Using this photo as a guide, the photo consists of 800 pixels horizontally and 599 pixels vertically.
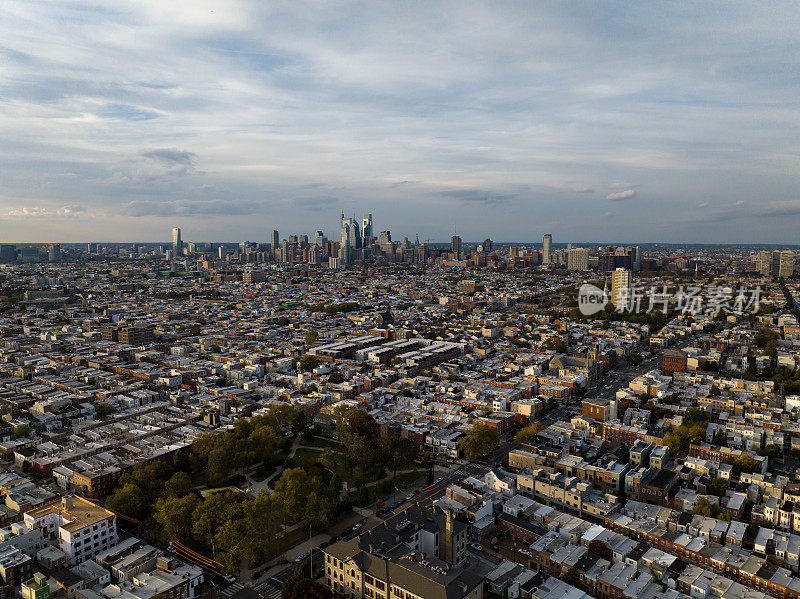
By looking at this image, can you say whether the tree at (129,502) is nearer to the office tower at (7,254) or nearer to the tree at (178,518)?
the tree at (178,518)

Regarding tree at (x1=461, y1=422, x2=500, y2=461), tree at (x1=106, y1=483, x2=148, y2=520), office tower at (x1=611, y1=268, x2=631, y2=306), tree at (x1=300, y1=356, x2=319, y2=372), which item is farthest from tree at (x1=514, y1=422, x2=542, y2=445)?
office tower at (x1=611, y1=268, x2=631, y2=306)

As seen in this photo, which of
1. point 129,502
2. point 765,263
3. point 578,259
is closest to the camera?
point 129,502

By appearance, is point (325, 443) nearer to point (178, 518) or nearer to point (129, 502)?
point (129, 502)

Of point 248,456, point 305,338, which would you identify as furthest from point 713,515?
point 305,338

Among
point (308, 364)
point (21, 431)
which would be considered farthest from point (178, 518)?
point (308, 364)

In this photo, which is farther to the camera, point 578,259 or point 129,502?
point 578,259

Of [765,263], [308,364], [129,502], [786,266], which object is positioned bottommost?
[129,502]

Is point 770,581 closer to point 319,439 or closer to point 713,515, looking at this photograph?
point 713,515
